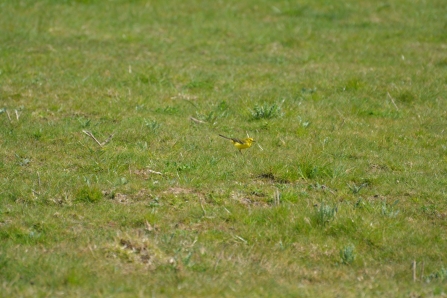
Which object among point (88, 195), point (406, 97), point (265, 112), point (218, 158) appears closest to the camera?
point (88, 195)

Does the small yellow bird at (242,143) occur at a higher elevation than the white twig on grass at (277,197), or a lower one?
higher

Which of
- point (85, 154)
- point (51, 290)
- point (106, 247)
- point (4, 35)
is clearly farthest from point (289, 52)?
point (51, 290)

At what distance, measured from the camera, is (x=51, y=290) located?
6.10 meters

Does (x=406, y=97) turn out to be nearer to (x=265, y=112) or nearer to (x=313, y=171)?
(x=265, y=112)

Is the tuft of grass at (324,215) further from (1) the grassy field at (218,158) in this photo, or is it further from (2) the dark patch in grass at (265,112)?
(2) the dark patch in grass at (265,112)

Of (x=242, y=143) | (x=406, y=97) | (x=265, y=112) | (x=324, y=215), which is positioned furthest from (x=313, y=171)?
(x=406, y=97)

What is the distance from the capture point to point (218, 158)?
9578mm

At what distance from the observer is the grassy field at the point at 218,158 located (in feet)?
22.3

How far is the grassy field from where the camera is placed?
679cm

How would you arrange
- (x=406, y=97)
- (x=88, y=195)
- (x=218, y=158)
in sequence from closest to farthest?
(x=88, y=195) → (x=218, y=158) → (x=406, y=97)

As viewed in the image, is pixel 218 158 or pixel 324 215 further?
pixel 218 158

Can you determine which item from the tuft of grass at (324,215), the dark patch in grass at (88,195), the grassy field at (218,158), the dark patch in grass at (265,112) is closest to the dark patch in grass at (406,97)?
the grassy field at (218,158)

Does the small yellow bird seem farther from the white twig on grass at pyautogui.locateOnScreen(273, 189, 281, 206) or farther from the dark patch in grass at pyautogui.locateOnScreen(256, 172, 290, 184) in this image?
the white twig on grass at pyautogui.locateOnScreen(273, 189, 281, 206)

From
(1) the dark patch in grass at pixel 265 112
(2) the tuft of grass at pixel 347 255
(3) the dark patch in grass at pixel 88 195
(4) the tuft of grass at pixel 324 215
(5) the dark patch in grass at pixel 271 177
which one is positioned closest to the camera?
(2) the tuft of grass at pixel 347 255
